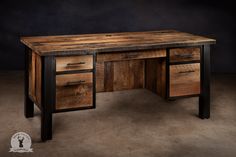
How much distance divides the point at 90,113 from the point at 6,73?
78.4 inches

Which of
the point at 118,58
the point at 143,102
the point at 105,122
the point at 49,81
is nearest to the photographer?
the point at 49,81

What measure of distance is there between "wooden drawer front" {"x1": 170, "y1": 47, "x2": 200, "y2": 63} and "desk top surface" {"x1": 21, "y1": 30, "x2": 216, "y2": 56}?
53 millimetres

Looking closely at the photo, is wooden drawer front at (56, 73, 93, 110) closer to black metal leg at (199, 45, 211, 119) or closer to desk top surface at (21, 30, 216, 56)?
desk top surface at (21, 30, 216, 56)

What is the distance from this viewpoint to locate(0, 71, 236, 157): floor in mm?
3096

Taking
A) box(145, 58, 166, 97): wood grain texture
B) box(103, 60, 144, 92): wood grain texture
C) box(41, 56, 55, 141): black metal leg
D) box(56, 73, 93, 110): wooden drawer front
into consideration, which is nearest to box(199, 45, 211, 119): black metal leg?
box(145, 58, 166, 97): wood grain texture

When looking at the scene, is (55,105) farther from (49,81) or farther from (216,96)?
(216,96)

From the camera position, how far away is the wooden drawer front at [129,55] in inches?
134

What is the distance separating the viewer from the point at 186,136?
3.38 m

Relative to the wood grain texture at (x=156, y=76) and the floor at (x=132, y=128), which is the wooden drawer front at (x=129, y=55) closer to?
the wood grain texture at (x=156, y=76)

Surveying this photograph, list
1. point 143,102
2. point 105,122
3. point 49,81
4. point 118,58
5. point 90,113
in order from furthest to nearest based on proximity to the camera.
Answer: point 143,102 → point 90,113 → point 105,122 → point 118,58 → point 49,81

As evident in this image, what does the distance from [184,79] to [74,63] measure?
3.17 ft

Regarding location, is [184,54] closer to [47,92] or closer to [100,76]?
[100,76]

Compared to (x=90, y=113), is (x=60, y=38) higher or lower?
higher

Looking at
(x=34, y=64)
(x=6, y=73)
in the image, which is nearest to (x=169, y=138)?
(x=34, y=64)
